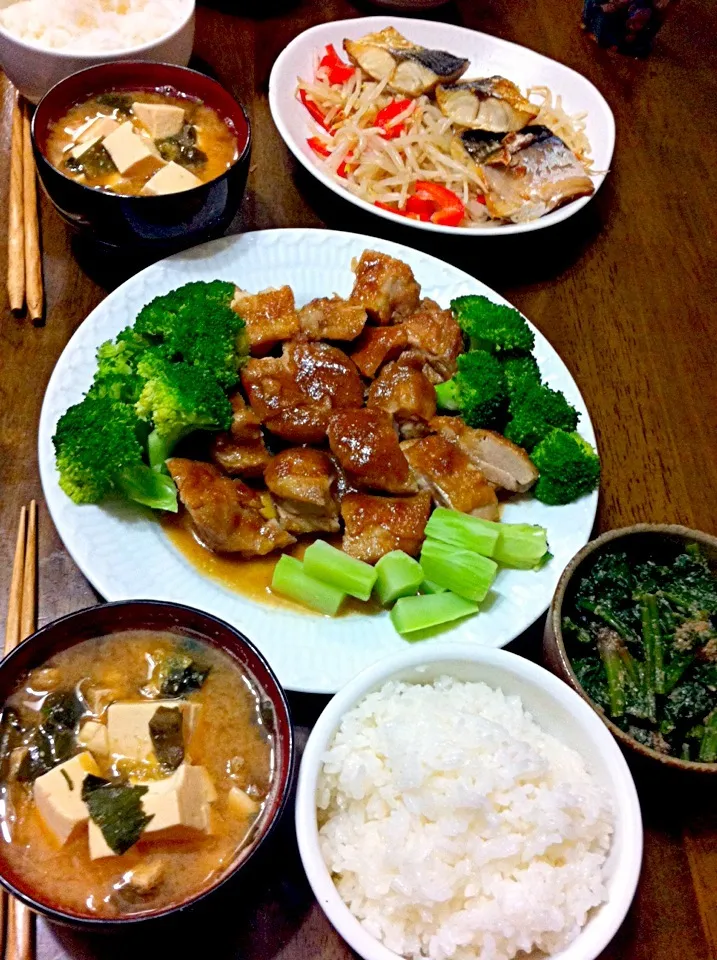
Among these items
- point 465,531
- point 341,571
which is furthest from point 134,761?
point 465,531

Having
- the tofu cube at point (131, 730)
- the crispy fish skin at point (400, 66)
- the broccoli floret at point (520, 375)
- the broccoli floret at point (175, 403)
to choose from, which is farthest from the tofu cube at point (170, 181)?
the tofu cube at point (131, 730)

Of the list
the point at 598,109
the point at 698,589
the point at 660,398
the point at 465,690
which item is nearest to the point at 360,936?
the point at 465,690

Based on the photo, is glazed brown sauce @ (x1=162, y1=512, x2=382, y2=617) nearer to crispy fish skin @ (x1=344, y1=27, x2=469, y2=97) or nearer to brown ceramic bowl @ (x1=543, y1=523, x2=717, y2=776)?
brown ceramic bowl @ (x1=543, y1=523, x2=717, y2=776)

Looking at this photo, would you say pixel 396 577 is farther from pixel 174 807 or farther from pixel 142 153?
pixel 142 153

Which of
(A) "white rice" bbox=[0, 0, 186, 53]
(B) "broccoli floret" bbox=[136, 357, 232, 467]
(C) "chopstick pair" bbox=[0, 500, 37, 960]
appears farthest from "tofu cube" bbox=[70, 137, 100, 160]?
(C) "chopstick pair" bbox=[0, 500, 37, 960]

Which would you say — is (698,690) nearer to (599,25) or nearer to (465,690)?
(465,690)
